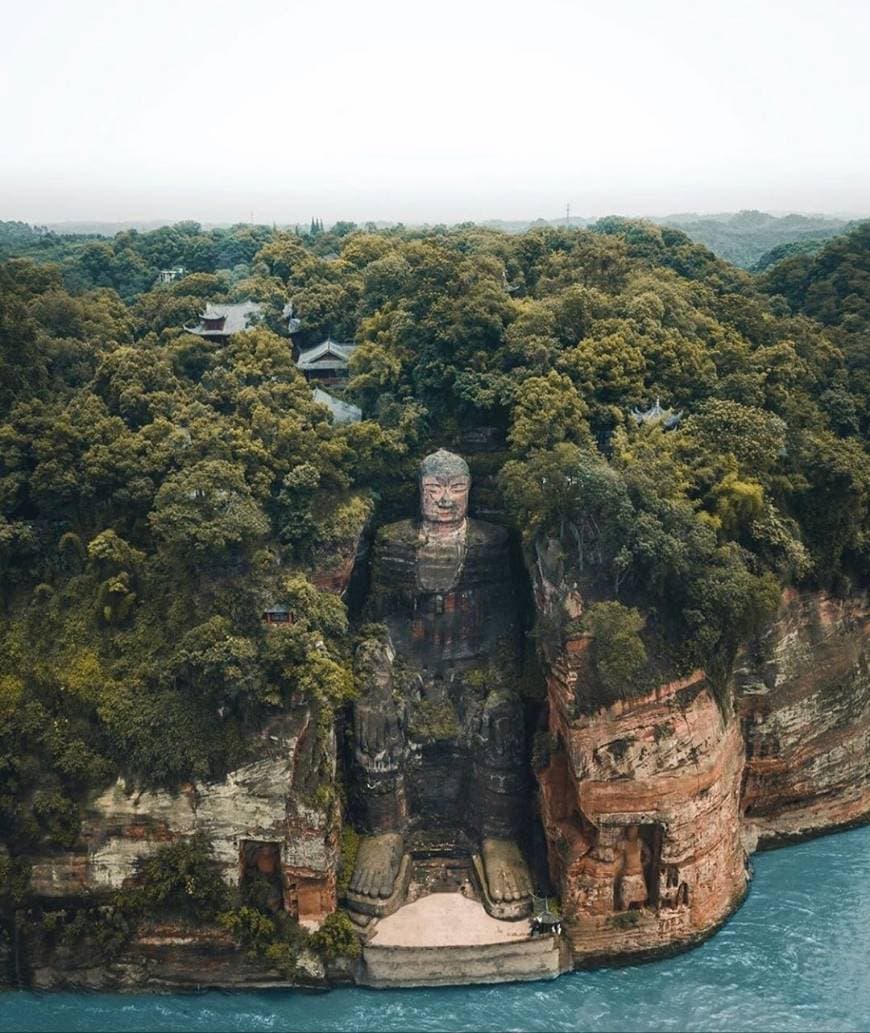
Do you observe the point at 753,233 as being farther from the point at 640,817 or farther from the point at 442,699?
the point at 640,817

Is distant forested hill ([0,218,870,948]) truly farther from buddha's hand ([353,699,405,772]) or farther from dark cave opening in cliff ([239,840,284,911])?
dark cave opening in cliff ([239,840,284,911])

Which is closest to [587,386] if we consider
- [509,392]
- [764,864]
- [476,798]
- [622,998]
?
[509,392]

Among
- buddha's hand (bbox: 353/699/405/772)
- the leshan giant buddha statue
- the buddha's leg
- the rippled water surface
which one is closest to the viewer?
the rippled water surface

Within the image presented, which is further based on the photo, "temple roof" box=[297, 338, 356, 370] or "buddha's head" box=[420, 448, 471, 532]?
"temple roof" box=[297, 338, 356, 370]

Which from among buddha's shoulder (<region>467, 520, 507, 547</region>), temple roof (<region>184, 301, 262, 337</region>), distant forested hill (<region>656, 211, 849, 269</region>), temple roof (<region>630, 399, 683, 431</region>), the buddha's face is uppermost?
distant forested hill (<region>656, 211, 849, 269</region>)

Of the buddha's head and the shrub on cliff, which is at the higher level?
the buddha's head

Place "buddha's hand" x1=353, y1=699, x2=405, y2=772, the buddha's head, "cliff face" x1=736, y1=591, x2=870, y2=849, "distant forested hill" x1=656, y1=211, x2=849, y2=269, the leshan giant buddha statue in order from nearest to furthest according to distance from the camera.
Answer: "buddha's hand" x1=353, y1=699, x2=405, y2=772 < the leshan giant buddha statue < "cliff face" x1=736, y1=591, x2=870, y2=849 < the buddha's head < "distant forested hill" x1=656, y1=211, x2=849, y2=269

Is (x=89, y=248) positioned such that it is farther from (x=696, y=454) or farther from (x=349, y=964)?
(x=349, y=964)

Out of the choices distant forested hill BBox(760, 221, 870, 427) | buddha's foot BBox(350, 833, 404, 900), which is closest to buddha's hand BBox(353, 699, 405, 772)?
buddha's foot BBox(350, 833, 404, 900)
